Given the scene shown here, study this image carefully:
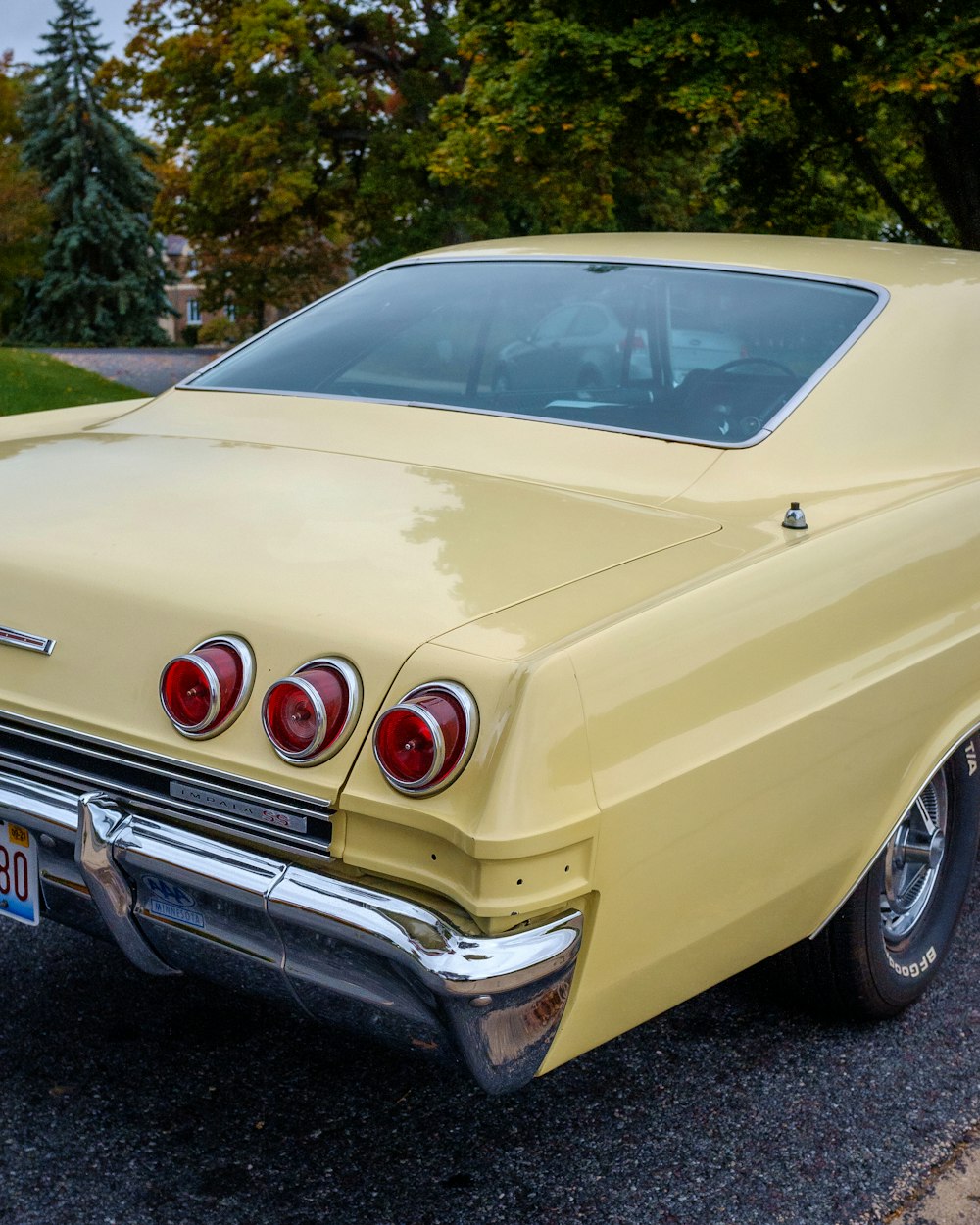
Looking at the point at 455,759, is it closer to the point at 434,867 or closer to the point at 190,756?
the point at 434,867

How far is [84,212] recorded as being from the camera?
165 ft

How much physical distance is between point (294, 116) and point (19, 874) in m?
28.7

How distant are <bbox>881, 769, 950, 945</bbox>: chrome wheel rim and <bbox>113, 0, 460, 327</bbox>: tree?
26.0 meters

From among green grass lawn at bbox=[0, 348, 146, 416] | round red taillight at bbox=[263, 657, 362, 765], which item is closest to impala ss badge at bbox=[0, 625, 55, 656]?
round red taillight at bbox=[263, 657, 362, 765]

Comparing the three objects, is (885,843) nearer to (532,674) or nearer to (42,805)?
(532,674)

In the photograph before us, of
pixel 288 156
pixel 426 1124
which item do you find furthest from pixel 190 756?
pixel 288 156

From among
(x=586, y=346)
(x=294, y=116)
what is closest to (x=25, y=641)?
(x=586, y=346)

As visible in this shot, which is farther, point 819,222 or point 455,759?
point 819,222

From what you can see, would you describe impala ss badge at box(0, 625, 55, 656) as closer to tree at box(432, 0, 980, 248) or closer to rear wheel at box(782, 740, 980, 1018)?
rear wheel at box(782, 740, 980, 1018)

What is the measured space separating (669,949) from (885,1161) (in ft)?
2.48

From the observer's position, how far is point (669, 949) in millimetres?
2199

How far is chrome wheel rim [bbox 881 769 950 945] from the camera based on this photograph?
3.04 metres

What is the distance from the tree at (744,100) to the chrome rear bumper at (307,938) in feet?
36.6

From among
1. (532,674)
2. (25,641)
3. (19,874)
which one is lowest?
(19,874)
